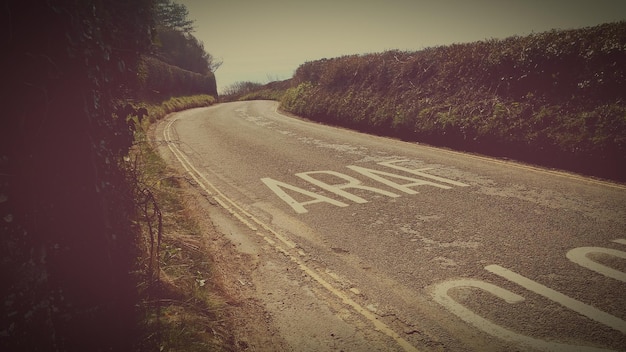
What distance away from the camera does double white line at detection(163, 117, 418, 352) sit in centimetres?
337

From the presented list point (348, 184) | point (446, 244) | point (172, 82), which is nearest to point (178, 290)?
point (446, 244)

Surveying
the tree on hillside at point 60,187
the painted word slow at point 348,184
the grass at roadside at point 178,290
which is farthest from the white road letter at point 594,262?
the tree on hillside at point 60,187

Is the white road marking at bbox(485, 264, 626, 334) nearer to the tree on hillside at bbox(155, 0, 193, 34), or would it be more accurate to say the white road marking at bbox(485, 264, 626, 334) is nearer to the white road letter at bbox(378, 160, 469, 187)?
the white road letter at bbox(378, 160, 469, 187)

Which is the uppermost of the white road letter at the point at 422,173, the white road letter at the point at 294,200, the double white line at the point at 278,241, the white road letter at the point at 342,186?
the white road letter at the point at 422,173

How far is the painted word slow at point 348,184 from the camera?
6.61 meters

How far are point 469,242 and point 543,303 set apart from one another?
4.31ft

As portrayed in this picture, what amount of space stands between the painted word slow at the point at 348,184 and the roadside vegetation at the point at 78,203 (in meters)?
3.04

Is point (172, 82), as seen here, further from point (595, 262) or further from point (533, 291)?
point (595, 262)

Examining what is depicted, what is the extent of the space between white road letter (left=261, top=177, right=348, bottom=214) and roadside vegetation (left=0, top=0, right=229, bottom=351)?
2.66 metres

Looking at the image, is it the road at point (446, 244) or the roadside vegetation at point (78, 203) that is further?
the road at point (446, 244)

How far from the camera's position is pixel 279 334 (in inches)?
133

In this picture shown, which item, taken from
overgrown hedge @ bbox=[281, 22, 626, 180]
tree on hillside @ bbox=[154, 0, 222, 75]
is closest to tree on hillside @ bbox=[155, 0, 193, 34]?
tree on hillside @ bbox=[154, 0, 222, 75]

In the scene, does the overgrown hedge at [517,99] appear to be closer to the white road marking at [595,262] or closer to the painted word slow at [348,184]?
the painted word slow at [348,184]

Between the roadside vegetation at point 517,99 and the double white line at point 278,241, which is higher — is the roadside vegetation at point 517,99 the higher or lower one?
the higher one
